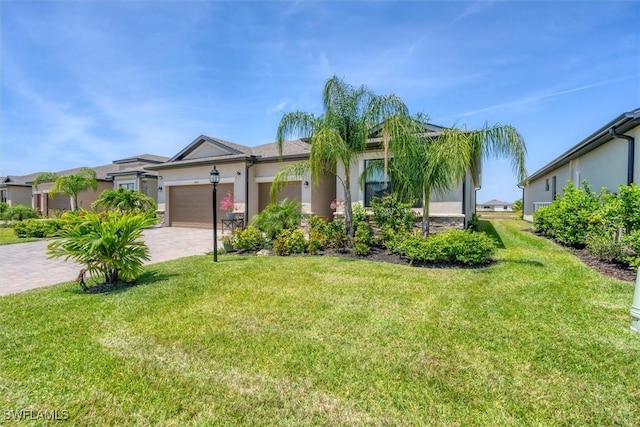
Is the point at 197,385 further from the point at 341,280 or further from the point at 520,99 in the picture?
the point at 520,99

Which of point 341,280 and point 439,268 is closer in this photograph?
point 341,280

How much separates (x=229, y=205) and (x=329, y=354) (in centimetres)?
1277

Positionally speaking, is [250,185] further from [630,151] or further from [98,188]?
[98,188]

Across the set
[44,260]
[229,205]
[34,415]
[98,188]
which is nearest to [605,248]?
[34,415]

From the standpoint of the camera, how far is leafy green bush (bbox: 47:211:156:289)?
17.4 feet

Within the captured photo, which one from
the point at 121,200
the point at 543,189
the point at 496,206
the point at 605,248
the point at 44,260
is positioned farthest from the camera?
the point at 496,206

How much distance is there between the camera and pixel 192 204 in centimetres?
1739

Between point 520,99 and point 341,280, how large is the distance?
10.2m

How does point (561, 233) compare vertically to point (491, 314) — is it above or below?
above

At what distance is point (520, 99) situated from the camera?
1115 cm

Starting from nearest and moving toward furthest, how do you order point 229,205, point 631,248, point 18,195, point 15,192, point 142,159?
point 631,248 < point 229,205 < point 142,159 < point 15,192 < point 18,195

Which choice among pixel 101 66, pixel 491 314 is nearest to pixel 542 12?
pixel 491 314

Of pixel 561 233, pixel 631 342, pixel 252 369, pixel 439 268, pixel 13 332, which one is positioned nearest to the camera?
pixel 252 369

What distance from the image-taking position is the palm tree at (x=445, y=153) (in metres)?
7.03
